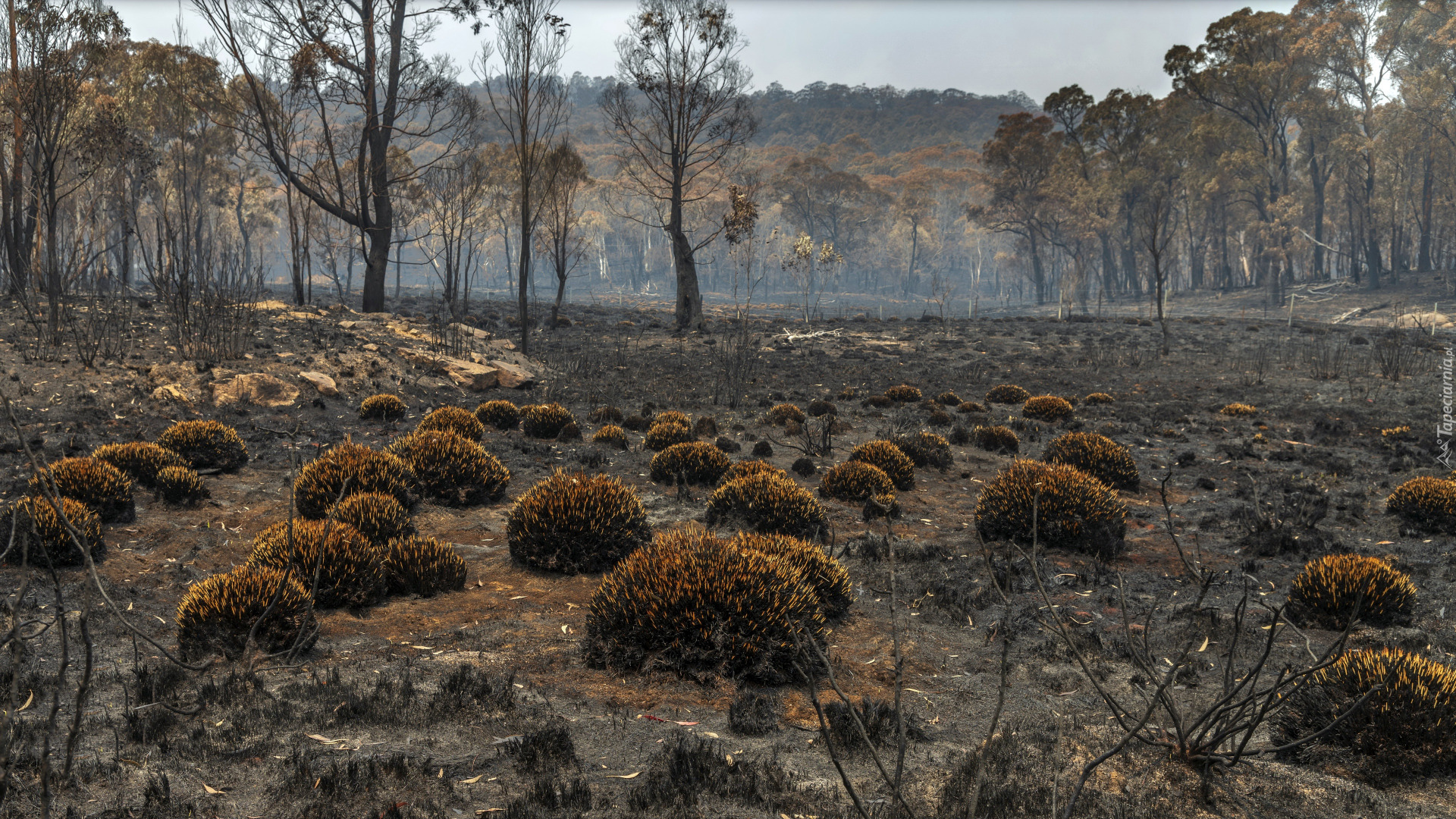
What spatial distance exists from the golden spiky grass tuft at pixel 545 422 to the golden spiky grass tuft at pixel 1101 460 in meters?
8.48

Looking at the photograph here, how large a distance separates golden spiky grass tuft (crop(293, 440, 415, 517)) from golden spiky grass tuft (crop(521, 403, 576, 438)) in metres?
4.83

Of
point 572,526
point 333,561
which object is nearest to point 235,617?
point 333,561

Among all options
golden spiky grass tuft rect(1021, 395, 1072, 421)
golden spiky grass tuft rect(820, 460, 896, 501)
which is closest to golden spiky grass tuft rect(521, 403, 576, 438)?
golden spiky grass tuft rect(820, 460, 896, 501)

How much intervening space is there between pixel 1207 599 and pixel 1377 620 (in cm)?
138

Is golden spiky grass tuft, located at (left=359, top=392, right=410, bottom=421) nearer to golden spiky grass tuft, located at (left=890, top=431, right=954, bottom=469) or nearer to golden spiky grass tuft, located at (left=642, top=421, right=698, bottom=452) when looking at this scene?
golden spiky grass tuft, located at (left=642, top=421, right=698, bottom=452)

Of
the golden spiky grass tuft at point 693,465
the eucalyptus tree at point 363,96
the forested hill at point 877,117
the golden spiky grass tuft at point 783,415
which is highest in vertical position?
the forested hill at point 877,117

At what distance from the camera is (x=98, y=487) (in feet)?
26.7

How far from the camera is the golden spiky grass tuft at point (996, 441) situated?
14.9 m

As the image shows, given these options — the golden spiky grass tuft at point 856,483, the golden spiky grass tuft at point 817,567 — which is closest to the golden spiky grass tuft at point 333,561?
the golden spiky grass tuft at point 817,567

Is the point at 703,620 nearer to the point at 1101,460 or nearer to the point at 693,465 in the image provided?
the point at 693,465

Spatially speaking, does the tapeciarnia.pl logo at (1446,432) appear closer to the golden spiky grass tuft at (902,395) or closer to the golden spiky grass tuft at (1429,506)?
the golden spiky grass tuft at (1429,506)

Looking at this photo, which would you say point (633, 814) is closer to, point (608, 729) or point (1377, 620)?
point (608, 729)

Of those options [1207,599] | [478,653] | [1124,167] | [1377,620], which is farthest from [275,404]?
[1124,167]

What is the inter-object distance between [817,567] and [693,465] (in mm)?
4913
